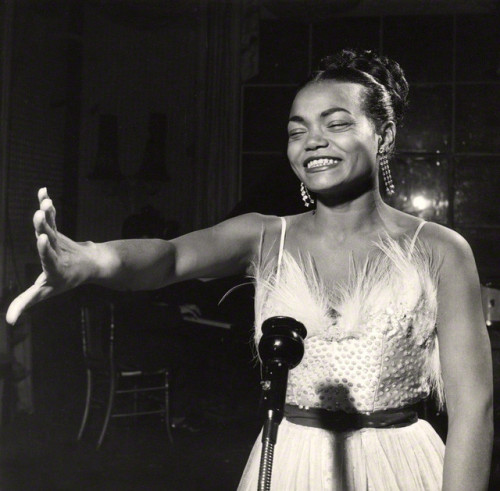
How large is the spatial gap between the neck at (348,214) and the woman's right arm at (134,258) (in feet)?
0.44

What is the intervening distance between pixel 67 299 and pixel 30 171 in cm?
130

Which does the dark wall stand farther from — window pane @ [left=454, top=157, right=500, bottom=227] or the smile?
the smile

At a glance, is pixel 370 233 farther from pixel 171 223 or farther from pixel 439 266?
pixel 171 223

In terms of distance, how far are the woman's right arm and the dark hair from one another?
35 cm

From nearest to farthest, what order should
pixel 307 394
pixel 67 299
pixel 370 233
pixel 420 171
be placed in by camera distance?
pixel 307 394, pixel 370 233, pixel 67 299, pixel 420 171

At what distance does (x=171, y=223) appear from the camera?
6.63m

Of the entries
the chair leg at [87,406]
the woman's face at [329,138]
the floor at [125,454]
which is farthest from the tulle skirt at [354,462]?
the chair leg at [87,406]

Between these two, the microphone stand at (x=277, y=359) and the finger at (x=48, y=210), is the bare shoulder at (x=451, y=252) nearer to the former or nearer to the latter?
the microphone stand at (x=277, y=359)

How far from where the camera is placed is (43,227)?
1.01 metres

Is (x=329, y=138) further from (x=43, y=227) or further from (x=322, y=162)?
(x=43, y=227)

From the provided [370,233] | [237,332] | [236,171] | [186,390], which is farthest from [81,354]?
[370,233]

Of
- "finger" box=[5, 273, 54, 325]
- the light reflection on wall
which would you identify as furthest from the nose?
the light reflection on wall

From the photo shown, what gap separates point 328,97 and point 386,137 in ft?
0.71

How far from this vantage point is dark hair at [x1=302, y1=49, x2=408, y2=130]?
1.61 metres
